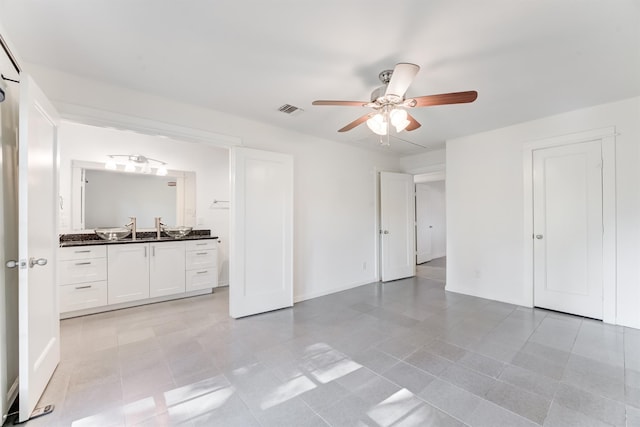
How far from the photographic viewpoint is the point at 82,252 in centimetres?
329

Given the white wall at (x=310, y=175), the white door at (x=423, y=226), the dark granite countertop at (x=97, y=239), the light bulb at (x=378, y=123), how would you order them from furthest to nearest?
the white door at (x=423, y=226) < the dark granite countertop at (x=97, y=239) < the white wall at (x=310, y=175) < the light bulb at (x=378, y=123)

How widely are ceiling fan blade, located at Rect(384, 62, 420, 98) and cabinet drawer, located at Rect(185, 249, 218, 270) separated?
3548mm

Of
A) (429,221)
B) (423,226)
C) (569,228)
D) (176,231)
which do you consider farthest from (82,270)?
(429,221)

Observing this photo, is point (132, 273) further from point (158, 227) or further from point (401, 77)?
point (401, 77)

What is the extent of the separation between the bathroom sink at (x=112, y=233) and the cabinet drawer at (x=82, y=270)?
44cm

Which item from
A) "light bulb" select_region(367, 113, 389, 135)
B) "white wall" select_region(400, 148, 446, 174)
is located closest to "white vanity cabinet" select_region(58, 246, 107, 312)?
"light bulb" select_region(367, 113, 389, 135)

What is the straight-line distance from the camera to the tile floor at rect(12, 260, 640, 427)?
5.36ft

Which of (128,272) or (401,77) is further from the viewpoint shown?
(128,272)

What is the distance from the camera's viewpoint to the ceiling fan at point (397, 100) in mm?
1823

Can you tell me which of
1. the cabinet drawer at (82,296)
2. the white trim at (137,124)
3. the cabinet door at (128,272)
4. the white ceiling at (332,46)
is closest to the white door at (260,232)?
the white trim at (137,124)

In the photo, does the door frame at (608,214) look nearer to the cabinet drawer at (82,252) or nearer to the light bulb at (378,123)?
the light bulb at (378,123)

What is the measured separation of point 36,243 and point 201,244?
2461 mm

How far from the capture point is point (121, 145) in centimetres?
405

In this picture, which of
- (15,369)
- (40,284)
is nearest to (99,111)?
(40,284)
